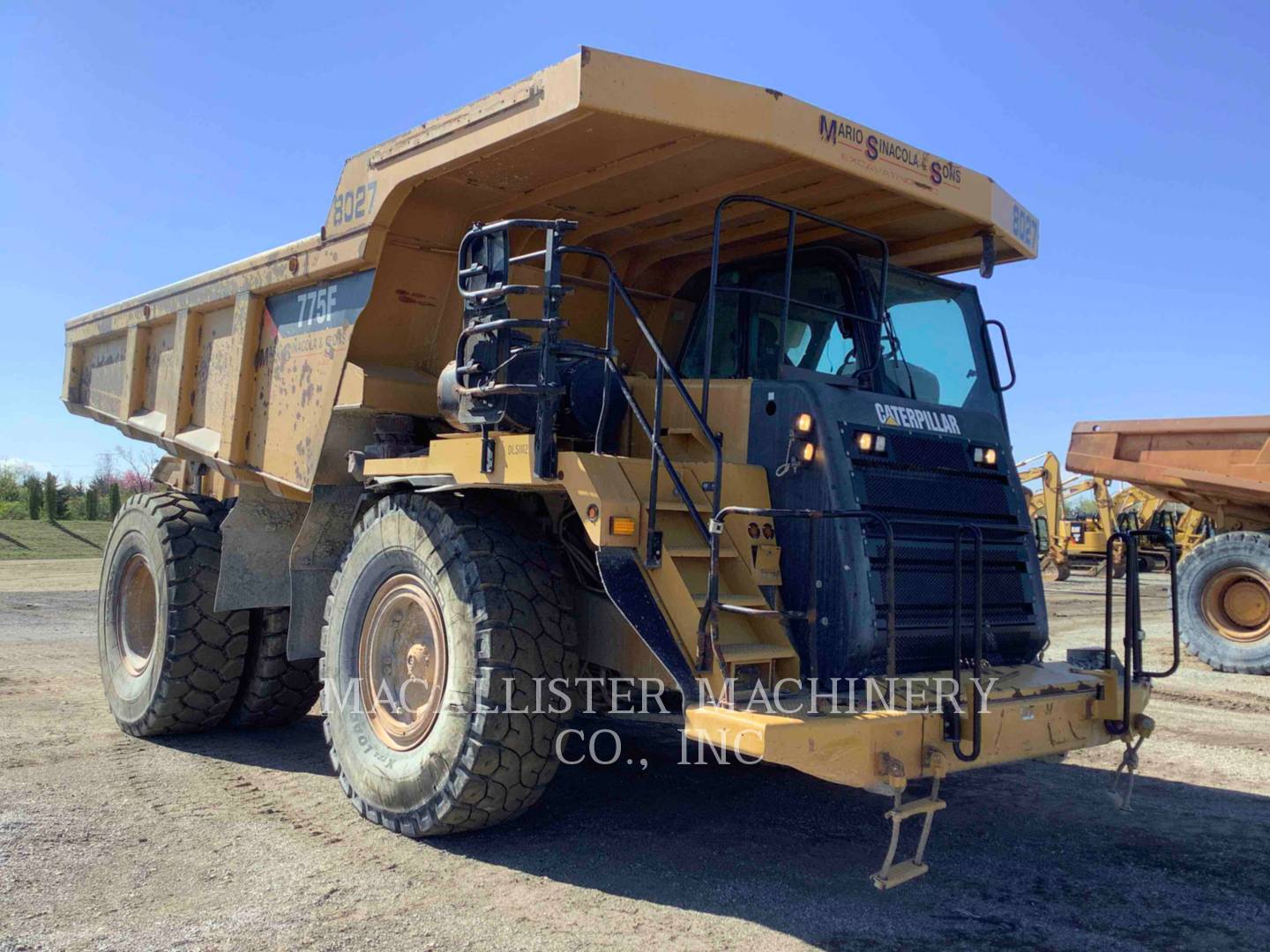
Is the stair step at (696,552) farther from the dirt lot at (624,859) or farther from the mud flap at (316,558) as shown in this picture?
the mud flap at (316,558)

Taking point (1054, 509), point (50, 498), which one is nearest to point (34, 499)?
point (50, 498)

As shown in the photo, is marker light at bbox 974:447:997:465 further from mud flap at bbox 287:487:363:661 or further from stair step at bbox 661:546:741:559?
mud flap at bbox 287:487:363:661

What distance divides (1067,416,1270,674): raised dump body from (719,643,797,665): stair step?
8521 millimetres

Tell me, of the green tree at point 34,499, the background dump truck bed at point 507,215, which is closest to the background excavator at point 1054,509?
the background dump truck bed at point 507,215

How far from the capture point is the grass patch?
1016 inches

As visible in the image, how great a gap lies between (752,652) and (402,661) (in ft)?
5.65

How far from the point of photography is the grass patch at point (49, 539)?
2581cm

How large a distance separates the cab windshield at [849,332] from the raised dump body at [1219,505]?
21.8 ft

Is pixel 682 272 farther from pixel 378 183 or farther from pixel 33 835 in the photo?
pixel 33 835

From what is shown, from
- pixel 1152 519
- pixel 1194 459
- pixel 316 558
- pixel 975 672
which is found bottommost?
pixel 975 672

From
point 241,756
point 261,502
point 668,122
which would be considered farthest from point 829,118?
point 241,756

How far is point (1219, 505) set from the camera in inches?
460

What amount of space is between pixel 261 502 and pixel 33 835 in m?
2.48

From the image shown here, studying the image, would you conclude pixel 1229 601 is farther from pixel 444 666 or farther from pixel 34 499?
pixel 34 499
